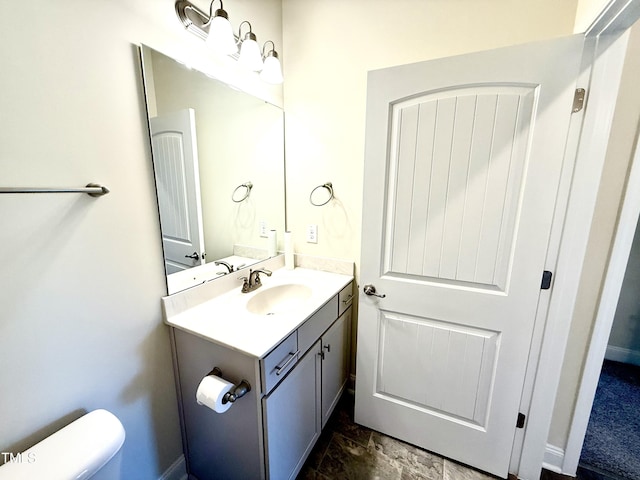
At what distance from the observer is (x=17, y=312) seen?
72 centimetres

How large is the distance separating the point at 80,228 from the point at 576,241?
1.82 meters

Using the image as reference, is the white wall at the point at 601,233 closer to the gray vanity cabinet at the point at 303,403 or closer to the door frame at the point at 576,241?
the door frame at the point at 576,241

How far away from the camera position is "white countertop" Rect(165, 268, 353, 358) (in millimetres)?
934

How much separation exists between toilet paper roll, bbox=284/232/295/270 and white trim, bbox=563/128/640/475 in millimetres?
1578

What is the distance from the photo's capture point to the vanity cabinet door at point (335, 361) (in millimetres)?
1396

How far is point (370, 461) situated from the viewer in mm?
1372

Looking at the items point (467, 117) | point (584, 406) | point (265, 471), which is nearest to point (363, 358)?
point (265, 471)

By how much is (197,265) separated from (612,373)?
3212 mm

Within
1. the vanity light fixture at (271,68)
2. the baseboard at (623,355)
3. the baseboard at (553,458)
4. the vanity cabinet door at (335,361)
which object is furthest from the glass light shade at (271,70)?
the baseboard at (623,355)

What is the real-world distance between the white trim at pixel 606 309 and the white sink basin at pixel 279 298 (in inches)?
53.1

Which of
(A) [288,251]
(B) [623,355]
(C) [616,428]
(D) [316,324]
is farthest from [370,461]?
(B) [623,355]

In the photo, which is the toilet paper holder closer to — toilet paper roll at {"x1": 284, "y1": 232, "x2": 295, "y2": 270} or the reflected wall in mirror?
the reflected wall in mirror

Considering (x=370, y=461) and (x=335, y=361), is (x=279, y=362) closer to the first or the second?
(x=335, y=361)

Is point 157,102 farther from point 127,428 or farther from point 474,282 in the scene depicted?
point 474,282
